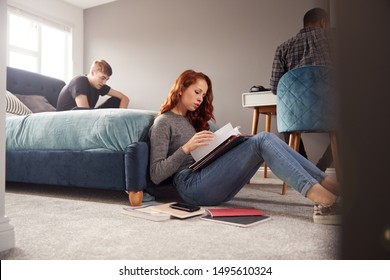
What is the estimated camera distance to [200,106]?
177 centimetres

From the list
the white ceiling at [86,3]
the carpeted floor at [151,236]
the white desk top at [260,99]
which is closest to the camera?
the carpeted floor at [151,236]

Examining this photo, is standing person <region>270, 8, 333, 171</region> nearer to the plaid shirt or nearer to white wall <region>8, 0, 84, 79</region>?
the plaid shirt

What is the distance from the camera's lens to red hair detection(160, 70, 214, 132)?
1651 millimetres

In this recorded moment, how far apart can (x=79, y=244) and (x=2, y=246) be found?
0.20 metres

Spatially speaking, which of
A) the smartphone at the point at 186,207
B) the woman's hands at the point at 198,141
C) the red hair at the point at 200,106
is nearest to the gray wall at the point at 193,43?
the red hair at the point at 200,106

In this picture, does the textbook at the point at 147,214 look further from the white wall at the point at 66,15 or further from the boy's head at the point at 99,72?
the white wall at the point at 66,15

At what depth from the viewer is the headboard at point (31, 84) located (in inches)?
130

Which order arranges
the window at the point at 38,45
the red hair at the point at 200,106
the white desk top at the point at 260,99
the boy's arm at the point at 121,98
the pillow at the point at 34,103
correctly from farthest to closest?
the window at the point at 38,45 → the boy's arm at the point at 121,98 → the pillow at the point at 34,103 → the white desk top at the point at 260,99 → the red hair at the point at 200,106

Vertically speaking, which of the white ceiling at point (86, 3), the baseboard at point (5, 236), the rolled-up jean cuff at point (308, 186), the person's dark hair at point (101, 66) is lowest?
the baseboard at point (5, 236)

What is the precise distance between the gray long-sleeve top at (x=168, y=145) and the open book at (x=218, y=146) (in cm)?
7

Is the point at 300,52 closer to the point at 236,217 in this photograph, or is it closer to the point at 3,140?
the point at 236,217

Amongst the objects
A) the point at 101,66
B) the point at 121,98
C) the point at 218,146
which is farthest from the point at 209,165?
the point at 121,98

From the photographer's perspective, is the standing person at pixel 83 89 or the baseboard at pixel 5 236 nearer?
the baseboard at pixel 5 236
